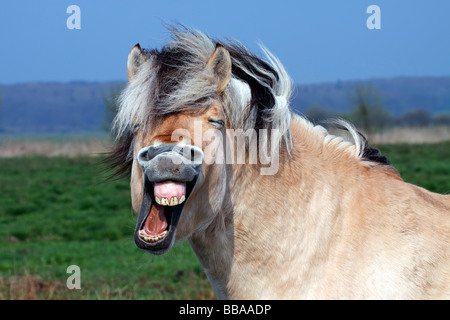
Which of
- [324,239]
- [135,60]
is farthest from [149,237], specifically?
[135,60]

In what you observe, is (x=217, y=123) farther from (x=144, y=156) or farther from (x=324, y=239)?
(x=324, y=239)

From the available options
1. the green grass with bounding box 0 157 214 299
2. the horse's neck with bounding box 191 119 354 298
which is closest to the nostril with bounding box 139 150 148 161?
the horse's neck with bounding box 191 119 354 298

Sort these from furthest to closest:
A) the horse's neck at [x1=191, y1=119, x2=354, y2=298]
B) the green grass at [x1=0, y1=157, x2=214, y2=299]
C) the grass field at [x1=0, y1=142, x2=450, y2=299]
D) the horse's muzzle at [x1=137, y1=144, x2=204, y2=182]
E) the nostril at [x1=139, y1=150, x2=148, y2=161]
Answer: the green grass at [x1=0, y1=157, x2=214, y2=299], the grass field at [x1=0, y1=142, x2=450, y2=299], the horse's neck at [x1=191, y1=119, x2=354, y2=298], the nostril at [x1=139, y1=150, x2=148, y2=161], the horse's muzzle at [x1=137, y1=144, x2=204, y2=182]

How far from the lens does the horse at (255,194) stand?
308 cm

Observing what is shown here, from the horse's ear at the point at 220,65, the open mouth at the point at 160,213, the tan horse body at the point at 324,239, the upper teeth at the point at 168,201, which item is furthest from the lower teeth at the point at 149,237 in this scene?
the horse's ear at the point at 220,65

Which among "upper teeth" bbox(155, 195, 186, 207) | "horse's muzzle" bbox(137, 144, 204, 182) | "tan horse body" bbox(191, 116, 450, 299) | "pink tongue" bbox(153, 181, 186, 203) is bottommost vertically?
"tan horse body" bbox(191, 116, 450, 299)

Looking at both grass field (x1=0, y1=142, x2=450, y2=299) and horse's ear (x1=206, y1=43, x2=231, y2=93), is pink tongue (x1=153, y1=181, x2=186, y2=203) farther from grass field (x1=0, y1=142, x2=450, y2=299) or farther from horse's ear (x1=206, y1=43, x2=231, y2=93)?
grass field (x1=0, y1=142, x2=450, y2=299)

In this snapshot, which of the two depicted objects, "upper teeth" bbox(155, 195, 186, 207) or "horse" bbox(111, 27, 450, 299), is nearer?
"upper teeth" bbox(155, 195, 186, 207)

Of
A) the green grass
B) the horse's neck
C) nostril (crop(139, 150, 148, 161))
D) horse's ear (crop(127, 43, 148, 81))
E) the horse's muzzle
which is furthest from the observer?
the green grass

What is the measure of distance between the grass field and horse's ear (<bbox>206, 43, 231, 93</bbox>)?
111 centimetres

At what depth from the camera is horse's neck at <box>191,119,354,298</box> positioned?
335 centimetres

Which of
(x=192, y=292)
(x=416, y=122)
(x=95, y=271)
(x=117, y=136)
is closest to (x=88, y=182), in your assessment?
(x=95, y=271)

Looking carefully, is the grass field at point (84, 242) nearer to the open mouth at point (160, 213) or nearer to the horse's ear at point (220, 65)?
the open mouth at point (160, 213)

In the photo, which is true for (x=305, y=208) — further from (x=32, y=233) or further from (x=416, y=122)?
(x=416, y=122)
